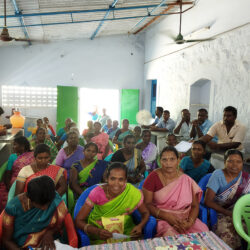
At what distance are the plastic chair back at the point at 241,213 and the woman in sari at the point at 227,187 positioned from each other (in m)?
0.29

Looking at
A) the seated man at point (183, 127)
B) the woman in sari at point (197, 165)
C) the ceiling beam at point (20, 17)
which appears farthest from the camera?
the seated man at point (183, 127)

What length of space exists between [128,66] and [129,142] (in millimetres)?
7856

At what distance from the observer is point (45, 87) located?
10430 mm

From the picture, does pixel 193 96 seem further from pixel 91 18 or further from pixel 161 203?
pixel 161 203

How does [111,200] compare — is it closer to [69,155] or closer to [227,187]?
[227,187]

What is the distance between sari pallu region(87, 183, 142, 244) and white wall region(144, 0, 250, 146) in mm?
3596

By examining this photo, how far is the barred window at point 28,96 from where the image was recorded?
10148mm

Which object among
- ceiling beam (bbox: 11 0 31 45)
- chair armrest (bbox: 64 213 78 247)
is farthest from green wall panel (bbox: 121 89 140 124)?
chair armrest (bbox: 64 213 78 247)

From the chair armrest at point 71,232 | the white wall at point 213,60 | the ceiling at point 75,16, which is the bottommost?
the chair armrest at point 71,232

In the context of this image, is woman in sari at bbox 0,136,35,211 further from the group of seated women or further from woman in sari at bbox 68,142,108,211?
woman in sari at bbox 68,142,108,211

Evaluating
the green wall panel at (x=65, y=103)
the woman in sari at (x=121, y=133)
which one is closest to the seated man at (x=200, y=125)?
the woman in sari at (x=121, y=133)

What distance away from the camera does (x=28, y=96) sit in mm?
10312

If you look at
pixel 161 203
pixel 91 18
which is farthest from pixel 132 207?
pixel 91 18

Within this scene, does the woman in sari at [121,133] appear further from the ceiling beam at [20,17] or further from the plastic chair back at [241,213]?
the plastic chair back at [241,213]
